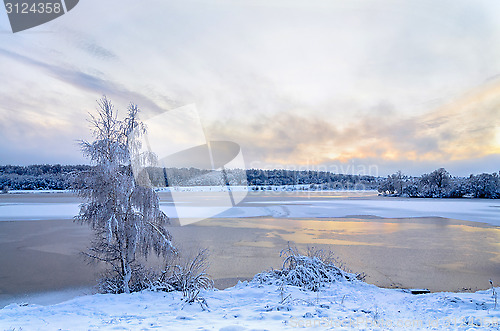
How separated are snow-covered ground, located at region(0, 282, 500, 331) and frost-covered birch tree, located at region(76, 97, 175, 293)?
3.66 ft

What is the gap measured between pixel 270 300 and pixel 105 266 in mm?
6312

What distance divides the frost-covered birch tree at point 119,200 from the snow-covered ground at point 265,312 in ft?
3.66

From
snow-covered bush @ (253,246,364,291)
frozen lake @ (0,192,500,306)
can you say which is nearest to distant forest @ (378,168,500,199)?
frozen lake @ (0,192,500,306)

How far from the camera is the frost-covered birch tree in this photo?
23.0ft

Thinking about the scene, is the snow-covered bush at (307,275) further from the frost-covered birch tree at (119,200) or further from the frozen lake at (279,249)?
the frost-covered birch tree at (119,200)

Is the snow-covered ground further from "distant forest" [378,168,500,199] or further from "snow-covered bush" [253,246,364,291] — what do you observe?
"distant forest" [378,168,500,199]

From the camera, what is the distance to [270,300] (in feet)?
19.8

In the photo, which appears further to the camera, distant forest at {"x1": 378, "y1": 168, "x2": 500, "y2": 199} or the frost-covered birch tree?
distant forest at {"x1": 378, "y1": 168, "x2": 500, "y2": 199}

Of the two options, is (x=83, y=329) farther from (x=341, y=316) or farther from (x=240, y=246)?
(x=240, y=246)

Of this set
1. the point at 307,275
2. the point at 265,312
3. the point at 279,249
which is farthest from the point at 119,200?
the point at 279,249

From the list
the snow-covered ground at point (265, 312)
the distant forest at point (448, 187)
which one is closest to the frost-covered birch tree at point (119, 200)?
the snow-covered ground at point (265, 312)

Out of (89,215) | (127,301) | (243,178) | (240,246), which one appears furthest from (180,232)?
(243,178)

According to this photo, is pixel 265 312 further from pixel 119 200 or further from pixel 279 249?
pixel 279 249

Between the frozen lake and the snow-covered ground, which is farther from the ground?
the snow-covered ground
